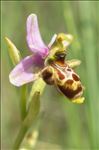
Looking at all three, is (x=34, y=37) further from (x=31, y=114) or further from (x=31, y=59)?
(x=31, y=114)

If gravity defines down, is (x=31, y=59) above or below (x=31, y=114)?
above

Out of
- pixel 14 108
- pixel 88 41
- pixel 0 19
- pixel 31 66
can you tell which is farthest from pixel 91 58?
pixel 14 108

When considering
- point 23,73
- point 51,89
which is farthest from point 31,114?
point 51,89

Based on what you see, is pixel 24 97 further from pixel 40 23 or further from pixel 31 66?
pixel 40 23

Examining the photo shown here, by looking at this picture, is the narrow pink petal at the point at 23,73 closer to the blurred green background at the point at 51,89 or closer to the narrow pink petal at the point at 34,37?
the narrow pink petal at the point at 34,37

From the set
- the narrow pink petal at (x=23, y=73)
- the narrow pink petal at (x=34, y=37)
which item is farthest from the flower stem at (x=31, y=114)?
the narrow pink petal at (x=34, y=37)

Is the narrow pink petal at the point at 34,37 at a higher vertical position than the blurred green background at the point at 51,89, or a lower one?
higher
